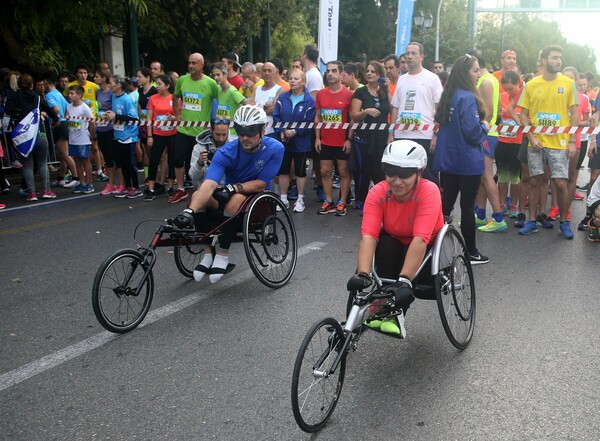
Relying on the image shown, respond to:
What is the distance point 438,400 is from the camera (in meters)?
3.72

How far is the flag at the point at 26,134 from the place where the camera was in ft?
31.3

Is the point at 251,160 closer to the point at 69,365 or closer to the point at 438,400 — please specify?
the point at 69,365

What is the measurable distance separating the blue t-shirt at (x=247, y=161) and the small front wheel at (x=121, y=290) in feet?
4.47

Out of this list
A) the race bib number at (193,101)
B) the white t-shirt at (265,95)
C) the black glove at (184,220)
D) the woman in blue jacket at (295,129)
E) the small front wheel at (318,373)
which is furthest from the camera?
the white t-shirt at (265,95)

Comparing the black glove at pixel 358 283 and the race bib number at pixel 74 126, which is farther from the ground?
the race bib number at pixel 74 126

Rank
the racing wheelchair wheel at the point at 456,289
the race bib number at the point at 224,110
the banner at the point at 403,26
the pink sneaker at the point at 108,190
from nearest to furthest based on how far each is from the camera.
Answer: the racing wheelchair wheel at the point at 456,289, the race bib number at the point at 224,110, the pink sneaker at the point at 108,190, the banner at the point at 403,26

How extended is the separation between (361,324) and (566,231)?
4.85 m

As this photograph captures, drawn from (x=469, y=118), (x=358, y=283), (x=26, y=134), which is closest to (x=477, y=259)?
(x=469, y=118)

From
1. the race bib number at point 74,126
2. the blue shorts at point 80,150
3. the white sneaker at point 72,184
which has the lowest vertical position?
the white sneaker at point 72,184

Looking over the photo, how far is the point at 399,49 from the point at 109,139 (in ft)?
32.3

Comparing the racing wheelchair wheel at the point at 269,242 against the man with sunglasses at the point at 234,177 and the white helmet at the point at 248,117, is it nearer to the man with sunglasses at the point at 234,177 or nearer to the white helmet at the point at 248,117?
the man with sunglasses at the point at 234,177

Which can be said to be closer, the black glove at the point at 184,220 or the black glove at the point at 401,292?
the black glove at the point at 401,292

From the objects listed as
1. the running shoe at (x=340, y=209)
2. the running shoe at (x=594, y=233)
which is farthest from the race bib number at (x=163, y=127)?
the running shoe at (x=594, y=233)

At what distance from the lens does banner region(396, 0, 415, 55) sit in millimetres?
17812
